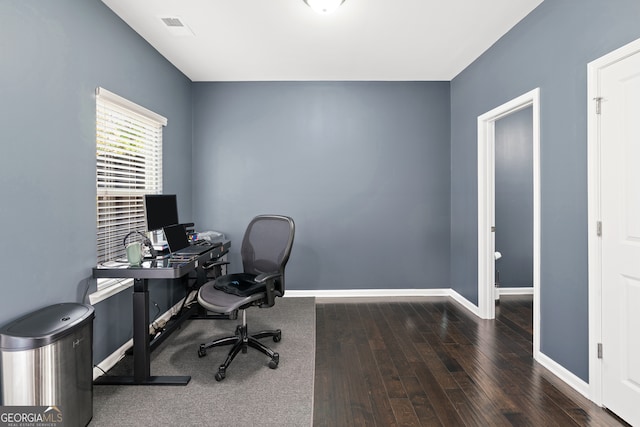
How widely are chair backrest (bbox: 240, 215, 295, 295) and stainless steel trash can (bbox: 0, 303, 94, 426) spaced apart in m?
1.29

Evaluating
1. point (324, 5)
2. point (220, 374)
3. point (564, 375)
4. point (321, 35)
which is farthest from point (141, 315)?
point (564, 375)

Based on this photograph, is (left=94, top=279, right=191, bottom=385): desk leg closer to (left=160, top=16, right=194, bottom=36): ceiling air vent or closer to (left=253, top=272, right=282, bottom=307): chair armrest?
(left=253, top=272, right=282, bottom=307): chair armrest

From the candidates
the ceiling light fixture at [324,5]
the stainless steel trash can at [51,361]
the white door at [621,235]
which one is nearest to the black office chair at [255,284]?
the stainless steel trash can at [51,361]

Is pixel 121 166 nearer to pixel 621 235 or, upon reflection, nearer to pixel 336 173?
pixel 336 173

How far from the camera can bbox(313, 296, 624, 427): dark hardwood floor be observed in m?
1.99

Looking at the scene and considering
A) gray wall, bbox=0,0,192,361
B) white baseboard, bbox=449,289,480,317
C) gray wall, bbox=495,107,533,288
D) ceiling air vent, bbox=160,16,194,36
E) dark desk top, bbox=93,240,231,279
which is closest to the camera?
gray wall, bbox=0,0,192,361

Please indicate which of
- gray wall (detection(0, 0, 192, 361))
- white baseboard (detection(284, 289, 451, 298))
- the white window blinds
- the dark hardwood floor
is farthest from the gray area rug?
white baseboard (detection(284, 289, 451, 298))

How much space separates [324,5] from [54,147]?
2.07 meters

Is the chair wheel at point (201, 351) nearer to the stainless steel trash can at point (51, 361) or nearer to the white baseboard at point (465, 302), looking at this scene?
the stainless steel trash can at point (51, 361)

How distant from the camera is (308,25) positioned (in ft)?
9.53

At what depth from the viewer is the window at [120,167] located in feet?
8.38

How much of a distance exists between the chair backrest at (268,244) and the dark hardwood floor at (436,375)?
0.86 metres

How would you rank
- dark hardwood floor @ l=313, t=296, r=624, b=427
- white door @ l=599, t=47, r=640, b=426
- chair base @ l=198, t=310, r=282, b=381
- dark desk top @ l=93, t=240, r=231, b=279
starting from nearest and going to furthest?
white door @ l=599, t=47, r=640, b=426, dark hardwood floor @ l=313, t=296, r=624, b=427, dark desk top @ l=93, t=240, r=231, b=279, chair base @ l=198, t=310, r=282, b=381

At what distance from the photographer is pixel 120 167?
280 cm
